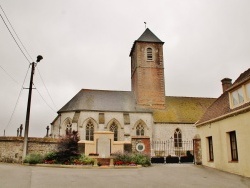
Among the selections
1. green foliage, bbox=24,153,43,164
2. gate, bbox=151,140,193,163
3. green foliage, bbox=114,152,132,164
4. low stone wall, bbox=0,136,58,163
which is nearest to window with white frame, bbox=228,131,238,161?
green foliage, bbox=114,152,132,164

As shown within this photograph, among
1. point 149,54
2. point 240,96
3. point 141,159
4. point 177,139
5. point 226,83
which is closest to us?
point 240,96

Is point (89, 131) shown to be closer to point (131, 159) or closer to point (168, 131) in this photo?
point (168, 131)

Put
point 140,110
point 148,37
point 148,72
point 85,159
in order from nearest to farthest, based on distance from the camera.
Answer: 1. point 85,159
2. point 140,110
3. point 148,72
4. point 148,37

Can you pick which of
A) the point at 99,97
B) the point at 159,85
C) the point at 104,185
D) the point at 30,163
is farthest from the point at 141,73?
the point at 104,185

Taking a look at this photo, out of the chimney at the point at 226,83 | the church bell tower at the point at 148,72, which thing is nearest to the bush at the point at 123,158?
the chimney at the point at 226,83

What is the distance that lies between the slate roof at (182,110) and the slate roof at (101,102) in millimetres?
2300

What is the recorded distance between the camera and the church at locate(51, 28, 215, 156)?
104 ft

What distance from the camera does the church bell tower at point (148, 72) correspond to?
34.8m

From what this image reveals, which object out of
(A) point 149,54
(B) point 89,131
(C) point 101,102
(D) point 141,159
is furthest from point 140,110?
(D) point 141,159

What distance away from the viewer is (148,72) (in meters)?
36.0

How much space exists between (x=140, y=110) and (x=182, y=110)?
237 inches

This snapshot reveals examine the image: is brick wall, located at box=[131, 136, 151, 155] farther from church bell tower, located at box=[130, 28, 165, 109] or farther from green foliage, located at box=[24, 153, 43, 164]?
church bell tower, located at box=[130, 28, 165, 109]

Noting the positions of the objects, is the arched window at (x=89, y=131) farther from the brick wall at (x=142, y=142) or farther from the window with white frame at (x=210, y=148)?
the window with white frame at (x=210, y=148)

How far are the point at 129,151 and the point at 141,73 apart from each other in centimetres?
1824
